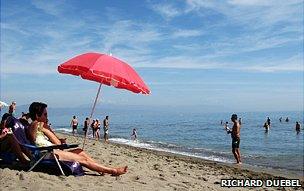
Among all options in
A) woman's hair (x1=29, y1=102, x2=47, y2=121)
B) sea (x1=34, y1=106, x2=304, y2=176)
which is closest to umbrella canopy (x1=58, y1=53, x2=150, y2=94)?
woman's hair (x1=29, y1=102, x2=47, y2=121)

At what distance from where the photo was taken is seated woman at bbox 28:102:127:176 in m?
7.02

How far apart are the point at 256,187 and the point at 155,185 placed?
113 inches

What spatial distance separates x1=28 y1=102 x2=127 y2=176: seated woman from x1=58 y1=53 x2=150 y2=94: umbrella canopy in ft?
3.03

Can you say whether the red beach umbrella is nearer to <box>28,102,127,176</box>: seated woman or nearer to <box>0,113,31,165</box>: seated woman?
<box>28,102,127,176</box>: seated woman

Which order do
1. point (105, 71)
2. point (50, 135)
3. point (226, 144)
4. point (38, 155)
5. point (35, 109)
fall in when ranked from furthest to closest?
point (226, 144)
point (50, 135)
point (105, 71)
point (38, 155)
point (35, 109)

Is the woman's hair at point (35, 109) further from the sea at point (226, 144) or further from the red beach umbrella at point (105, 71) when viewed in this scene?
the sea at point (226, 144)

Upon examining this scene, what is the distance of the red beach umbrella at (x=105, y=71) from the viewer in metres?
7.25

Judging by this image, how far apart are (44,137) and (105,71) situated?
166 cm

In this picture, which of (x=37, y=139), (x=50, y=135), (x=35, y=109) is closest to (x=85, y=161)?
(x=50, y=135)

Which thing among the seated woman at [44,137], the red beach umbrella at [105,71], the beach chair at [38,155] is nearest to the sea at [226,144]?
the red beach umbrella at [105,71]

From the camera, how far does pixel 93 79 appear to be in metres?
7.63

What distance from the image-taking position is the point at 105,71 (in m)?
7.24

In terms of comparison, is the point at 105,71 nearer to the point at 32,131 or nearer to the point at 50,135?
the point at 50,135

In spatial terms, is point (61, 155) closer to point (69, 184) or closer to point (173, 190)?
point (69, 184)
